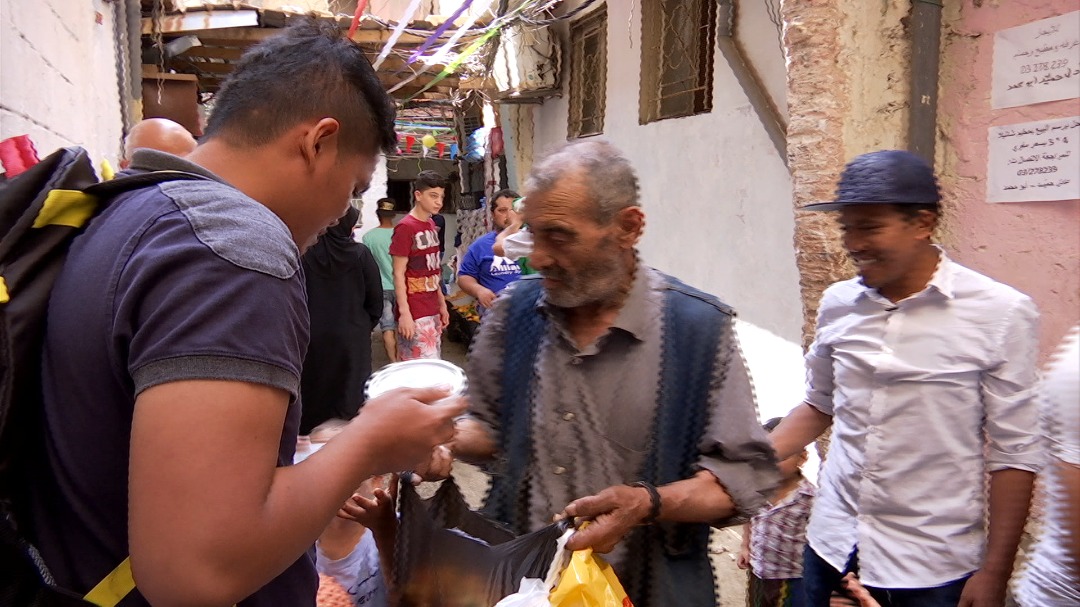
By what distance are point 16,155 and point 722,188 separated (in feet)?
15.1

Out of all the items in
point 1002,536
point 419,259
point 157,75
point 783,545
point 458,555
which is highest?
point 157,75

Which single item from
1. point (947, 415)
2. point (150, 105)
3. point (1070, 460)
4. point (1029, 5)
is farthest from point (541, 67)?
point (1070, 460)

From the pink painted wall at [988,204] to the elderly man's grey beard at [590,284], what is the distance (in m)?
2.30

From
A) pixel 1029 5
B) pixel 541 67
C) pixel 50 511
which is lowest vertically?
pixel 50 511

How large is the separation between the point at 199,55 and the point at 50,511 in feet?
31.5

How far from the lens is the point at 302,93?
1251mm

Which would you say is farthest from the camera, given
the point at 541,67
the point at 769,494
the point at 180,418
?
the point at 541,67

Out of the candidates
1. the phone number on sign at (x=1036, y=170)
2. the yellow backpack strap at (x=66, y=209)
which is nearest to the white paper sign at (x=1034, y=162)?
the phone number on sign at (x=1036, y=170)

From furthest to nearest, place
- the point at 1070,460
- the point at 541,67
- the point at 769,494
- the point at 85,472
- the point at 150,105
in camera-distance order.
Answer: the point at 541,67 → the point at 150,105 → the point at 769,494 → the point at 1070,460 → the point at 85,472

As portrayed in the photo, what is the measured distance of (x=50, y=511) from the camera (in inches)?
42.2

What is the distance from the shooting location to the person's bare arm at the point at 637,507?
1499mm

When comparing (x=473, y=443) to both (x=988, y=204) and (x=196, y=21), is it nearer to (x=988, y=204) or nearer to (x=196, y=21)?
(x=988, y=204)

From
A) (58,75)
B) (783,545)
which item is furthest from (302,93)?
(58,75)

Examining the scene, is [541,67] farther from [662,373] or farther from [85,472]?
[85,472]
